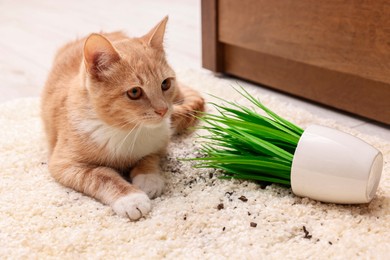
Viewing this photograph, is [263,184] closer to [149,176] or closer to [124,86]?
[149,176]

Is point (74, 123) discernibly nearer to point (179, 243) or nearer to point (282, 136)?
point (179, 243)

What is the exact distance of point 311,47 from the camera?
1.87 meters

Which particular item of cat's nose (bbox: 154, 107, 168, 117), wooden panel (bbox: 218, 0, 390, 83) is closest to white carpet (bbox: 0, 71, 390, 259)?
cat's nose (bbox: 154, 107, 168, 117)

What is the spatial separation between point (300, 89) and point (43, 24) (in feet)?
7.76

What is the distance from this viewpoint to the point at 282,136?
1297mm

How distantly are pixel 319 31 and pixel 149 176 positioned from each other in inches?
36.6

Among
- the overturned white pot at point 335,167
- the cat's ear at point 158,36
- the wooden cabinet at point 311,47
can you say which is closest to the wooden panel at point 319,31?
the wooden cabinet at point 311,47

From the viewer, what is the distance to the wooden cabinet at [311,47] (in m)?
1.67

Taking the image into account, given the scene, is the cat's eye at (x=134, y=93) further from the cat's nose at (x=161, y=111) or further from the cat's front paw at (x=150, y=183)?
the cat's front paw at (x=150, y=183)

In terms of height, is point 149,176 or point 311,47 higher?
point 311,47

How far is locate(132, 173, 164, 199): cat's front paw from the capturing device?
132 centimetres

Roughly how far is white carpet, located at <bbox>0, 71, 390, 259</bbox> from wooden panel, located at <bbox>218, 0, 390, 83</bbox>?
48cm

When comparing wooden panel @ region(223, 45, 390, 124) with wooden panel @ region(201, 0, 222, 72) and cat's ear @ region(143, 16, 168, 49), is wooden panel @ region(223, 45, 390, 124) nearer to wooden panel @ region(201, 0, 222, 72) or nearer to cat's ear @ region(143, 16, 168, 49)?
wooden panel @ region(201, 0, 222, 72)

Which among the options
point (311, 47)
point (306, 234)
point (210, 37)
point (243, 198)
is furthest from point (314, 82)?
point (306, 234)
